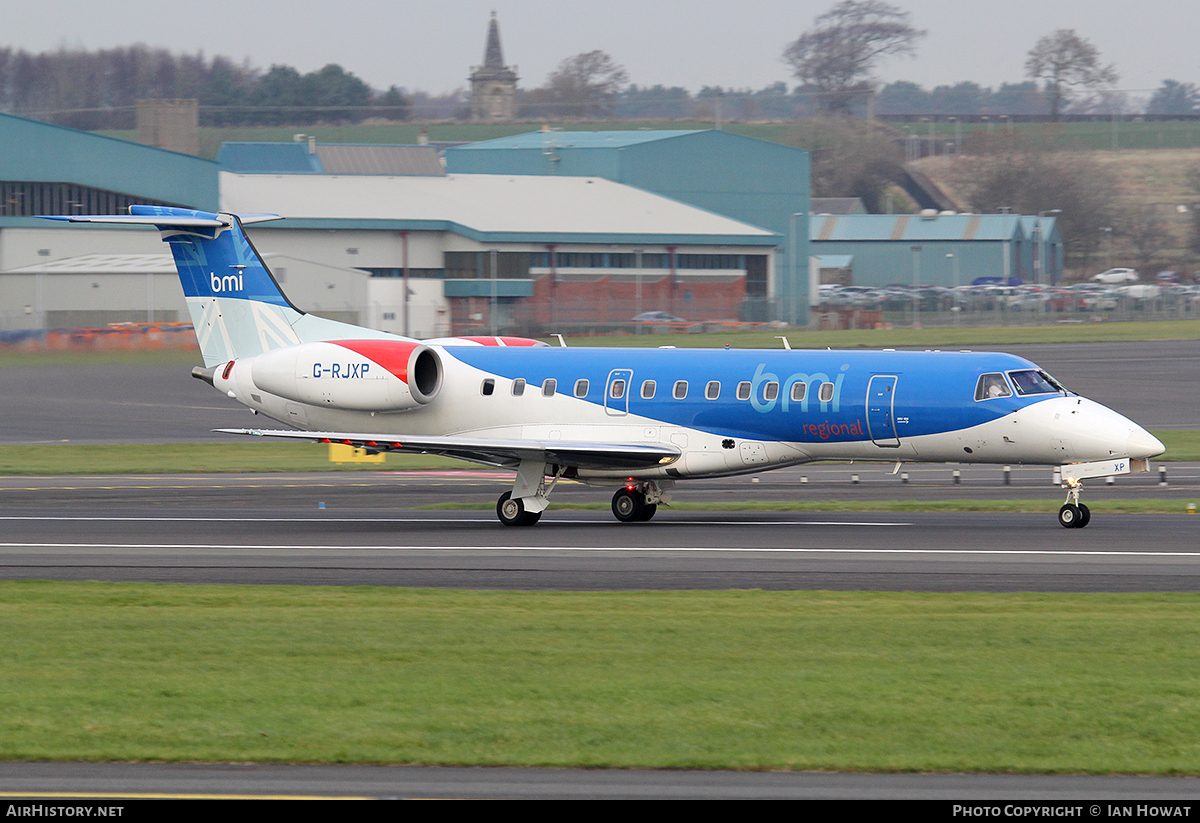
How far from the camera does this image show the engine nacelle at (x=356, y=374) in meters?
27.4

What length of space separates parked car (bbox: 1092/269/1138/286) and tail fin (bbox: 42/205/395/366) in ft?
366

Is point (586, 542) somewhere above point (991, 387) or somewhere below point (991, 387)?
below

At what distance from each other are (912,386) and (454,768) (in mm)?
16599

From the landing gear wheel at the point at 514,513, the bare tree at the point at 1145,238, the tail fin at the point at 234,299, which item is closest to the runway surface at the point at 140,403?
the tail fin at the point at 234,299

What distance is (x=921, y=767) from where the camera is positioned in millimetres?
10078

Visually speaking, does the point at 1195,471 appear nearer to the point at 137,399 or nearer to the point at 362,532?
the point at 362,532

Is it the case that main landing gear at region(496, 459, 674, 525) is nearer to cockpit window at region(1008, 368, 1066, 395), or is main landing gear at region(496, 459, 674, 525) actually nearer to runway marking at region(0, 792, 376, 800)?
cockpit window at region(1008, 368, 1066, 395)

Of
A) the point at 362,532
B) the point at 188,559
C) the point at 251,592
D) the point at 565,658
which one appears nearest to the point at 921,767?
the point at 565,658

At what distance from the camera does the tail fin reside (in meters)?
29.6

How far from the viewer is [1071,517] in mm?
24719

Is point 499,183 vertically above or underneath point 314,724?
above

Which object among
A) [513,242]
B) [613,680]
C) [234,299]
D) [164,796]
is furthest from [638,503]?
[513,242]

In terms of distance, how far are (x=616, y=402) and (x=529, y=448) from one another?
6.81 ft

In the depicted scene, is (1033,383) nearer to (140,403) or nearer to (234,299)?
(234,299)
